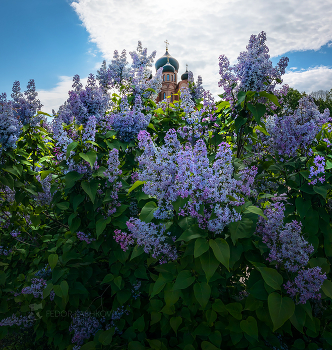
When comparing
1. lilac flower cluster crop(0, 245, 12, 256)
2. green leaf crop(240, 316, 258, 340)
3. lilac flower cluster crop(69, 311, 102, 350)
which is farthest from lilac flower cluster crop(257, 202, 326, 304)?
lilac flower cluster crop(0, 245, 12, 256)

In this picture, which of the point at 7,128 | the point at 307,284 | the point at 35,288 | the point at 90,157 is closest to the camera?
the point at 307,284

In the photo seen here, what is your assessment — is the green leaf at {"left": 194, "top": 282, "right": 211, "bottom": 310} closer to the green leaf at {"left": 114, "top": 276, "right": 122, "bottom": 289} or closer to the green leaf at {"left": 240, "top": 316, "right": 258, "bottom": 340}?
the green leaf at {"left": 240, "top": 316, "right": 258, "bottom": 340}

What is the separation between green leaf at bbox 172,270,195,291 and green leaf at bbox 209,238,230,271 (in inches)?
15.7

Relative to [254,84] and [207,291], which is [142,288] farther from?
[254,84]

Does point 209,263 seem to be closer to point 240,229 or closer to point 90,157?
point 240,229

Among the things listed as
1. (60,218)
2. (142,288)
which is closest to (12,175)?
(60,218)

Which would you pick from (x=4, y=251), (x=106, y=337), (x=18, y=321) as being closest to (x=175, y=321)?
(x=106, y=337)

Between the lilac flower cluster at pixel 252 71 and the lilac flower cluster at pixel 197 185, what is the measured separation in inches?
50.1

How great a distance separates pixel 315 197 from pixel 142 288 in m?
2.32

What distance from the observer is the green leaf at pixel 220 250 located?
1808 mm

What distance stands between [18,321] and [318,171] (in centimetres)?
441

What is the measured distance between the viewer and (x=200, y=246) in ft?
6.20

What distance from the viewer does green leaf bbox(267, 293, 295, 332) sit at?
1.86m

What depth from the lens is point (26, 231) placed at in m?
4.20
